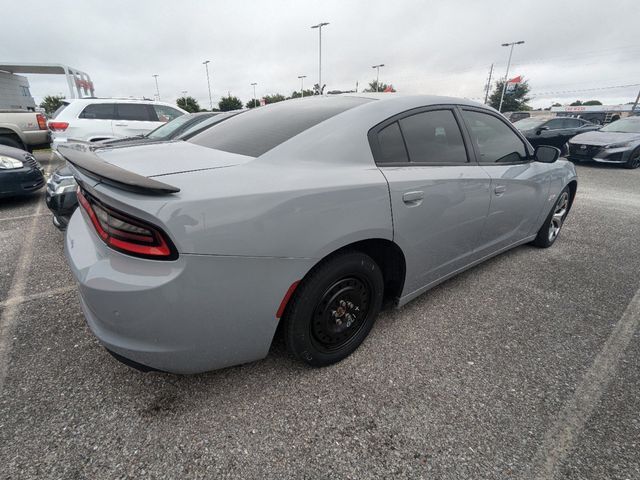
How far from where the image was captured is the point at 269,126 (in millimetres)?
2031

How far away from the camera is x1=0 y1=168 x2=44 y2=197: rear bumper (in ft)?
15.2

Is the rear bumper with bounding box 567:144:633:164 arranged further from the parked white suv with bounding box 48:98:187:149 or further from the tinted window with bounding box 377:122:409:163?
the parked white suv with bounding box 48:98:187:149

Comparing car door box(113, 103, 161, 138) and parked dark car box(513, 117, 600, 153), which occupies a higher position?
car door box(113, 103, 161, 138)

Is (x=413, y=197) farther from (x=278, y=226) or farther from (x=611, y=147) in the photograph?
(x=611, y=147)

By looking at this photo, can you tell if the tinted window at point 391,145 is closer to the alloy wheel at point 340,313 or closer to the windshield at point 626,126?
Answer: the alloy wheel at point 340,313

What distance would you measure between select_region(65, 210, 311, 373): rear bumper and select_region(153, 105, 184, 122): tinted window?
8.32 m

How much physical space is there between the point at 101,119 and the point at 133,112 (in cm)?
75

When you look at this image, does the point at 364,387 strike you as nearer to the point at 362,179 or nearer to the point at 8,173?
the point at 362,179

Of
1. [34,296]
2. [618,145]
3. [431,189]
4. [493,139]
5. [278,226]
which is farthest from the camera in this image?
[618,145]

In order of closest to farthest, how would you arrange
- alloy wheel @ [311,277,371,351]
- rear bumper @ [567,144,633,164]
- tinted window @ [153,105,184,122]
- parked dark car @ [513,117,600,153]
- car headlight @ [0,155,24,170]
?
alloy wheel @ [311,277,371,351]
car headlight @ [0,155,24,170]
tinted window @ [153,105,184,122]
rear bumper @ [567,144,633,164]
parked dark car @ [513,117,600,153]

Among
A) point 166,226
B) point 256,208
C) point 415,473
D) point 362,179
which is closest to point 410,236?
point 362,179

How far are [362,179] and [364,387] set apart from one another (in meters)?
1.11

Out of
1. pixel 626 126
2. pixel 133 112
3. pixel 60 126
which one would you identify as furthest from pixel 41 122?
pixel 626 126

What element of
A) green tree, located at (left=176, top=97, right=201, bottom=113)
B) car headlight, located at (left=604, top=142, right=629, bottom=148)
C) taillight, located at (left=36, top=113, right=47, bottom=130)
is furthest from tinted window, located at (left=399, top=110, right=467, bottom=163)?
green tree, located at (left=176, top=97, right=201, bottom=113)
